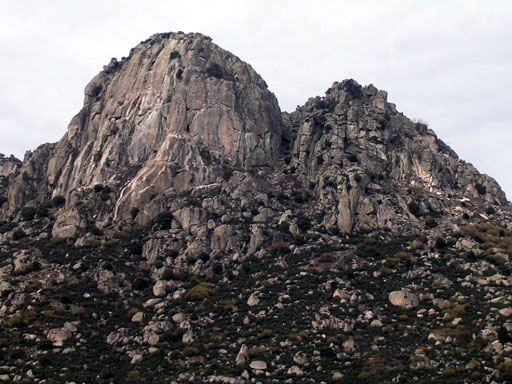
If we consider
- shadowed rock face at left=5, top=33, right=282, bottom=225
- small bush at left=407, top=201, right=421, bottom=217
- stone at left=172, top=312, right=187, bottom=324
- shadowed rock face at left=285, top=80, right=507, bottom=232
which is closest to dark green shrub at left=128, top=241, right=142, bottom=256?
shadowed rock face at left=5, top=33, right=282, bottom=225

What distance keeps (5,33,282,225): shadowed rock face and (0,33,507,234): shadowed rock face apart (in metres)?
0.19

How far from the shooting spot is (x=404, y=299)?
72.5 meters

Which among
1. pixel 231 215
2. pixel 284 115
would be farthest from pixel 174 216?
pixel 284 115

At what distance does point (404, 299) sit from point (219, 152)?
3938cm

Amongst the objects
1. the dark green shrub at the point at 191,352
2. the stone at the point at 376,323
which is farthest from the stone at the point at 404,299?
the dark green shrub at the point at 191,352

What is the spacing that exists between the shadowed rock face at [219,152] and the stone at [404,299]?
16.8m

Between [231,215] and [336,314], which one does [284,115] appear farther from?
[336,314]

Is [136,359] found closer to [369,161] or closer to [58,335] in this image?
[58,335]

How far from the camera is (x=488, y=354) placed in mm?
59406

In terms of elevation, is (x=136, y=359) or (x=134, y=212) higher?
(x=134, y=212)

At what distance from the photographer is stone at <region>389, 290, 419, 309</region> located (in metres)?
72.1

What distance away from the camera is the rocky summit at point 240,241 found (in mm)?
65062

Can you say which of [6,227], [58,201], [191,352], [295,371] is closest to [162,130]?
[58,201]

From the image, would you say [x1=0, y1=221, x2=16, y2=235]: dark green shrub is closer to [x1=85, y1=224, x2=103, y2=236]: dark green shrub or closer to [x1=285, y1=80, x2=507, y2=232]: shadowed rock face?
[x1=85, y1=224, x2=103, y2=236]: dark green shrub
